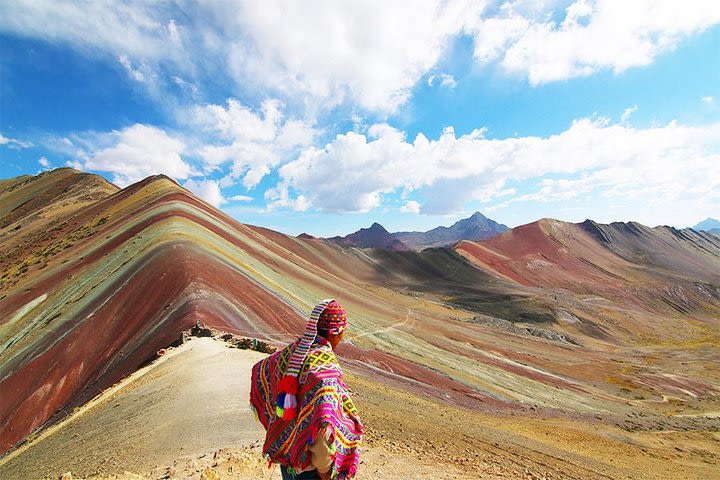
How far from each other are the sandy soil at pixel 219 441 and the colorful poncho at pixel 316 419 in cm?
355

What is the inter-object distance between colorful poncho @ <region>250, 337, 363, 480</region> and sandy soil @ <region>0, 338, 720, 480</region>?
355 cm

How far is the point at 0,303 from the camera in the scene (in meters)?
30.3

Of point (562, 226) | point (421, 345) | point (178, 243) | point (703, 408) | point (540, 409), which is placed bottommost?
point (703, 408)

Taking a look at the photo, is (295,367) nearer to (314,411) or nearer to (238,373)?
(314,411)

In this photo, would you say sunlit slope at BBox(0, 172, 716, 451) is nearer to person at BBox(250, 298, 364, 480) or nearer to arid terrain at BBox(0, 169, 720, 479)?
arid terrain at BBox(0, 169, 720, 479)

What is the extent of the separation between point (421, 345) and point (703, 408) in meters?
27.4

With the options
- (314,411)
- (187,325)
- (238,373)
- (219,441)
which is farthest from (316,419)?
(187,325)

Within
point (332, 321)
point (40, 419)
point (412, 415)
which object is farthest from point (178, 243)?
point (332, 321)

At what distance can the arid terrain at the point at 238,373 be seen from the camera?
8.65 m

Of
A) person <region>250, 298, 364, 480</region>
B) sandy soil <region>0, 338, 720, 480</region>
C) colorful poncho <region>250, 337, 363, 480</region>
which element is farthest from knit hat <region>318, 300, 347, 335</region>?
sandy soil <region>0, 338, 720, 480</region>

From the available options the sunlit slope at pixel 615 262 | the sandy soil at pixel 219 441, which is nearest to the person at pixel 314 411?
the sandy soil at pixel 219 441

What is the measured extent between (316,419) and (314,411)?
0.06 metres

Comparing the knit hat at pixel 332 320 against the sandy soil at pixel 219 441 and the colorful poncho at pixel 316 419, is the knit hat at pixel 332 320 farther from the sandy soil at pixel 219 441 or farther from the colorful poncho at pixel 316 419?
the sandy soil at pixel 219 441

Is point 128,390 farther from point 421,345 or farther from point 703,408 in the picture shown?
point 703,408
